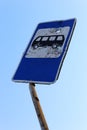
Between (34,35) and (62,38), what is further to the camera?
(34,35)

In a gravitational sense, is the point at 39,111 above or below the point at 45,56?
below

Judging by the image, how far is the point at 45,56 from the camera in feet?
8.03

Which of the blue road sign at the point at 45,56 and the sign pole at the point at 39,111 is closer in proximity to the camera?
the sign pole at the point at 39,111

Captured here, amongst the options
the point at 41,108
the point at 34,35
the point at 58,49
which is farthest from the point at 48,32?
the point at 41,108

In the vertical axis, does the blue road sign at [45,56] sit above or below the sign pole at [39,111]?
above

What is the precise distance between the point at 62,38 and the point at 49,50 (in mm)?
173

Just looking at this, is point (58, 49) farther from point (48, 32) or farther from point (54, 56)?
point (48, 32)

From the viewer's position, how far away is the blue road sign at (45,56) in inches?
94.3

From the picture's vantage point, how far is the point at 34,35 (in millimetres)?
2805

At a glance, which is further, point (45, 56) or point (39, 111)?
point (45, 56)

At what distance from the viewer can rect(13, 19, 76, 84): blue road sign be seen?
2396mm

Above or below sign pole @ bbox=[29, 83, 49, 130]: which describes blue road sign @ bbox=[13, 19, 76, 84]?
above

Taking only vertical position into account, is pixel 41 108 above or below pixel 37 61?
below

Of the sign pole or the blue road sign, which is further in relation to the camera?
the blue road sign
